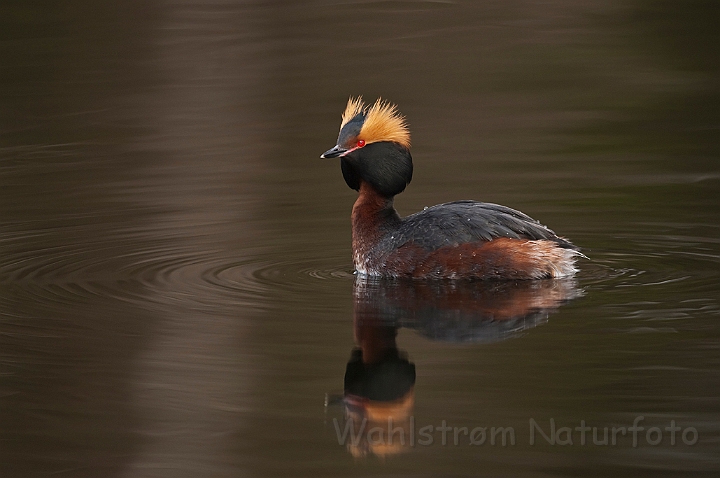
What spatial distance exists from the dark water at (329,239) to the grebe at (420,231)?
0.17m

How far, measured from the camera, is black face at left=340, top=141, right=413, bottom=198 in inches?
342

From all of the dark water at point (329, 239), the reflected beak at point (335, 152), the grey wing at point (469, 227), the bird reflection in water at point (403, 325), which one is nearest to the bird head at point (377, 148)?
the reflected beak at point (335, 152)

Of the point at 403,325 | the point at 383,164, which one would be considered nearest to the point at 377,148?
the point at 383,164

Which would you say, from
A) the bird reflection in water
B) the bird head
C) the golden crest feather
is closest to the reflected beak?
the bird head

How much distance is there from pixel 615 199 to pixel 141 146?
196 inches

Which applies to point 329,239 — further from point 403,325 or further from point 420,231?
point 403,325

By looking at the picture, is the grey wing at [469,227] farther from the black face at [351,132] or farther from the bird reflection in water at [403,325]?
the black face at [351,132]

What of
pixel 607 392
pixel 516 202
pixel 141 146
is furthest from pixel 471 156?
pixel 607 392

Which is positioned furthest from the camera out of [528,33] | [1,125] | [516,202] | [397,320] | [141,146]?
[528,33]

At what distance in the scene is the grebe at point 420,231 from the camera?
802cm

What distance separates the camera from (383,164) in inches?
343

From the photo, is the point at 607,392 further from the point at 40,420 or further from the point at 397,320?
the point at 40,420

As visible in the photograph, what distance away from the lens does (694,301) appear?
727cm

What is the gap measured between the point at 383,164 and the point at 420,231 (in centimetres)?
70
